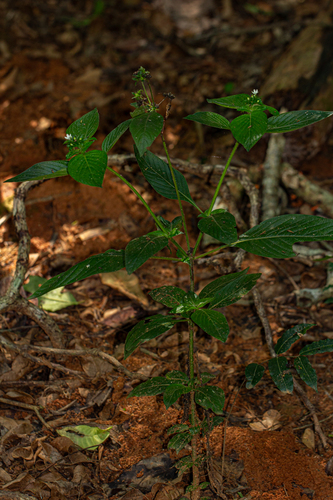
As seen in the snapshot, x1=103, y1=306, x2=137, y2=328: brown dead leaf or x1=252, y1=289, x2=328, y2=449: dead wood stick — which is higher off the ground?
x1=103, y1=306, x2=137, y2=328: brown dead leaf

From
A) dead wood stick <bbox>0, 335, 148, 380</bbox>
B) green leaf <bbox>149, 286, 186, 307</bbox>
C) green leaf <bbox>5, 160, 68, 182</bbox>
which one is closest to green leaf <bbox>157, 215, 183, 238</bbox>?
green leaf <bbox>149, 286, 186, 307</bbox>

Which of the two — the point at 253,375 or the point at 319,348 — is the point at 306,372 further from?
the point at 253,375

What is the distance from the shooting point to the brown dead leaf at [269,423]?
6.05ft

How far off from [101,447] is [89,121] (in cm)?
149

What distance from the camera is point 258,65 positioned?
4.81 m

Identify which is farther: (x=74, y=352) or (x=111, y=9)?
(x=111, y=9)

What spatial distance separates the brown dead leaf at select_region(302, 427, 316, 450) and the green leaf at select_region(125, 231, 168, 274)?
1.19 metres

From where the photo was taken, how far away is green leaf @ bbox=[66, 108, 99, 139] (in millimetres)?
1544

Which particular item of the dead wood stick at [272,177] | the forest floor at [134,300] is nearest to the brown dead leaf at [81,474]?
the forest floor at [134,300]

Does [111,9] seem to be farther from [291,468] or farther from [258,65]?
→ [291,468]

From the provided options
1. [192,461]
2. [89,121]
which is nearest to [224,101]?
[89,121]

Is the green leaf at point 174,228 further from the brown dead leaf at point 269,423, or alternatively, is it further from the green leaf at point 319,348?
the brown dead leaf at point 269,423

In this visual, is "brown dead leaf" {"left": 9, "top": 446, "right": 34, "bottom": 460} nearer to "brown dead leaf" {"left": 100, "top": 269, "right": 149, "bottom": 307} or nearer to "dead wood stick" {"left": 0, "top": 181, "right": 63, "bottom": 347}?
"dead wood stick" {"left": 0, "top": 181, "right": 63, "bottom": 347}

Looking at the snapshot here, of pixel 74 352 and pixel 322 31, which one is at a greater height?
pixel 322 31
